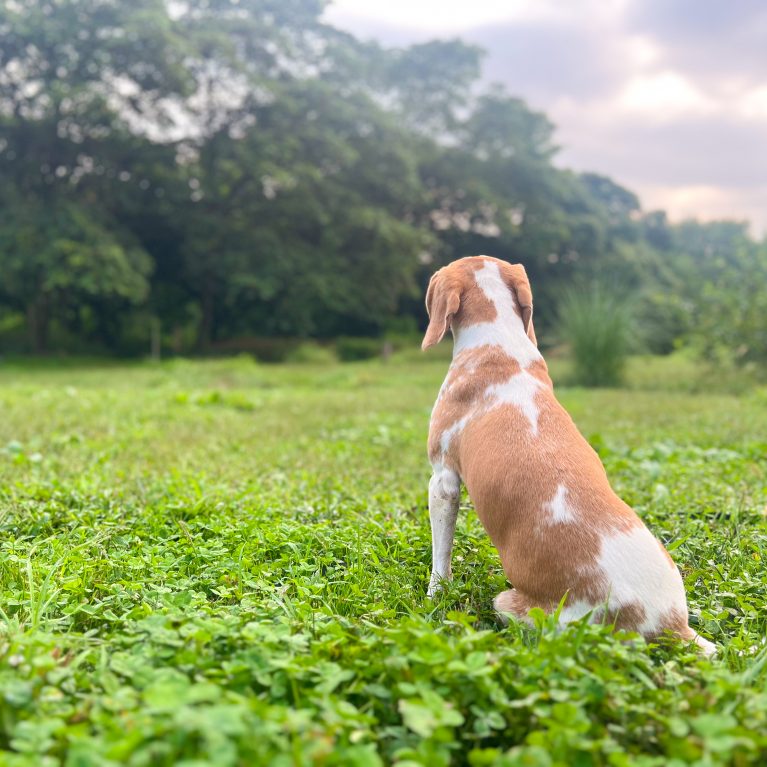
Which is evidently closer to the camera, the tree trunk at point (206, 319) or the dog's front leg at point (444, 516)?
the dog's front leg at point (444, 516)

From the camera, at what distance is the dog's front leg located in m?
3.07

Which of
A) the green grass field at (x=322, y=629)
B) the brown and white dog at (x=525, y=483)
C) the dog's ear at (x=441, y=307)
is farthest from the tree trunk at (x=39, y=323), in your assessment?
the brown and white dog at (x=525, y=483)

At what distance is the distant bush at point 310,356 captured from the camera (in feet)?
81.4

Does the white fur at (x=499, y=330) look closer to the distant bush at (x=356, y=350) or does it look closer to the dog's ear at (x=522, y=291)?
the dog's ear at (x=522, y=291)

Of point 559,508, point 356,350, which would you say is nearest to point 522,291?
point 559,508

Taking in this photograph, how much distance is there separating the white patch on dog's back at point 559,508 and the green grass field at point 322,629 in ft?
1.27

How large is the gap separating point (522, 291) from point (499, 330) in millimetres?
278

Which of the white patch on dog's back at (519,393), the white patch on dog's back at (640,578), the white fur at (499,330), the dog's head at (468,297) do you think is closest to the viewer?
the white patch on dog's back at (640,578)

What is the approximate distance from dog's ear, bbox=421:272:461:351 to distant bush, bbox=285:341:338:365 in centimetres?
2082

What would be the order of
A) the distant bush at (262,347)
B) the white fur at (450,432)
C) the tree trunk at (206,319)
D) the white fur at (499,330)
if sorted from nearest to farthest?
the white fur at (450,432), the white fur at (499,330), the distant bush at (262,347), the tree trunk at (206,319)

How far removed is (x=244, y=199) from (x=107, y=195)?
16.0ft

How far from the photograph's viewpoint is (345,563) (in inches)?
132

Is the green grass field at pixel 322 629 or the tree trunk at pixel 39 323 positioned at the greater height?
the tree trunk at pixel 39 323

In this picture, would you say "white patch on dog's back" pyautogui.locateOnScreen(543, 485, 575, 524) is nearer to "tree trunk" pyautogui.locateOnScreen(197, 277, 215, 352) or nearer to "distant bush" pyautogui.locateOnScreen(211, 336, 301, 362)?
"distant bush" pyautogui.locateOnScreen(211, 336, 301, 362)
